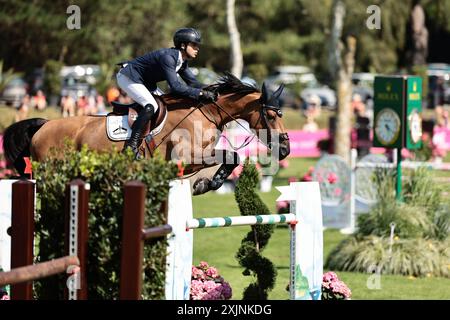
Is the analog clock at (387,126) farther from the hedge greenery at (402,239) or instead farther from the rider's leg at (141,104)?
the rider's leg at (141,104)

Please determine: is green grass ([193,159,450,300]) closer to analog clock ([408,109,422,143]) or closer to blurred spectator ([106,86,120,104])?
analog clock ([408,109,422,143])

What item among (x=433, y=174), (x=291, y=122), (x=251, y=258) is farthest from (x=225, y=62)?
(x=251, y=258)

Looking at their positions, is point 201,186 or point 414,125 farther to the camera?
point 414,125

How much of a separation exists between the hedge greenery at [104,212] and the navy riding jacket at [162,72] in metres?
3.72

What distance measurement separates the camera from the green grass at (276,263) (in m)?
9.12

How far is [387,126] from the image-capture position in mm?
12391

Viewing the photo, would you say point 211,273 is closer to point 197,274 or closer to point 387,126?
point 197,274

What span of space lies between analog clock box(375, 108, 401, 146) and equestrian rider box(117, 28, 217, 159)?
12.1ft

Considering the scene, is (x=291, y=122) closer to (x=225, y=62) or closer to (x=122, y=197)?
(x=225, y=62)

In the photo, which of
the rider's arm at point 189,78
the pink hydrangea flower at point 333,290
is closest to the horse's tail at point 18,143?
the rider's arm at point 189,78

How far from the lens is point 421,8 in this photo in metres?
44.0

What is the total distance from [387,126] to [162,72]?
4.22 metres

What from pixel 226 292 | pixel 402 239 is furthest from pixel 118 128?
pixel 226 292
